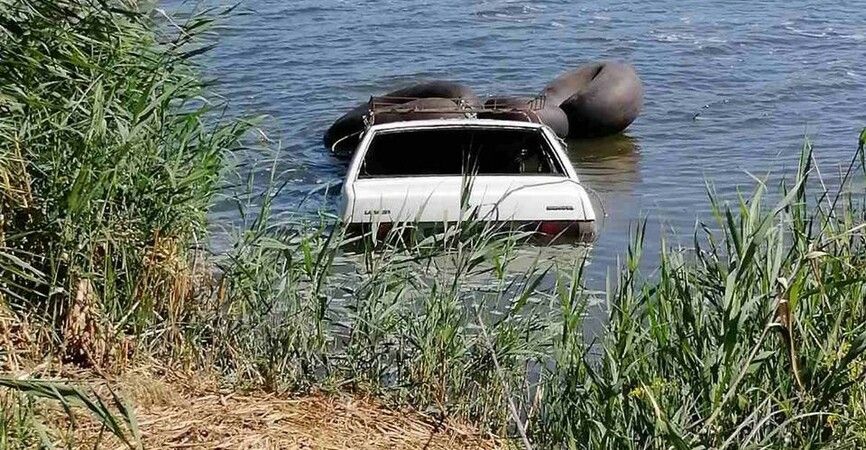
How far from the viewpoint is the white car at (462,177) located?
339 inches

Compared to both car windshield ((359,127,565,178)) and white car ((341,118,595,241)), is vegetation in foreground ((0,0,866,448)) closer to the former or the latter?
white car ((341,118,595,241))

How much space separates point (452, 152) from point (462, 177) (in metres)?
3.02

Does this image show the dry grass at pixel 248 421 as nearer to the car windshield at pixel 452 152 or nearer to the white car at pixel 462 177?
the white car at pixel 462 177

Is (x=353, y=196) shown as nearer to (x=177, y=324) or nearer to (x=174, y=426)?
(x=177, y=324)

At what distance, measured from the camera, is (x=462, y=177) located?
24.7ft

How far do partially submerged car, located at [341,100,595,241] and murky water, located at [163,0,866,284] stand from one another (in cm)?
68

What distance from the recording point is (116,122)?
556cm

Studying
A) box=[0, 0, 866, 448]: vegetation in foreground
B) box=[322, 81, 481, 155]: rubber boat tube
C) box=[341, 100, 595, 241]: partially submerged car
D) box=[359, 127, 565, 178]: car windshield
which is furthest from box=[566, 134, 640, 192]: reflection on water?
box=[0, 0, 866, 448]: vegetation in foreground

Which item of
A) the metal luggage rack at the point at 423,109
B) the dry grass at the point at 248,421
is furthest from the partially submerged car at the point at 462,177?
the dry grass at the point at 248,421

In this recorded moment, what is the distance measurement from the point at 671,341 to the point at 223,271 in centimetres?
220

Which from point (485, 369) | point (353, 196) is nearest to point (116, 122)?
point (485, 369)

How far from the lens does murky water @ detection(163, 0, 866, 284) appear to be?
523 inches

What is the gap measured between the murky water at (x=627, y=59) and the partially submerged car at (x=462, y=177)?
26.7 inches

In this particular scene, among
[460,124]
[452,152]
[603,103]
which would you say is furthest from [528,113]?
[603,103]
